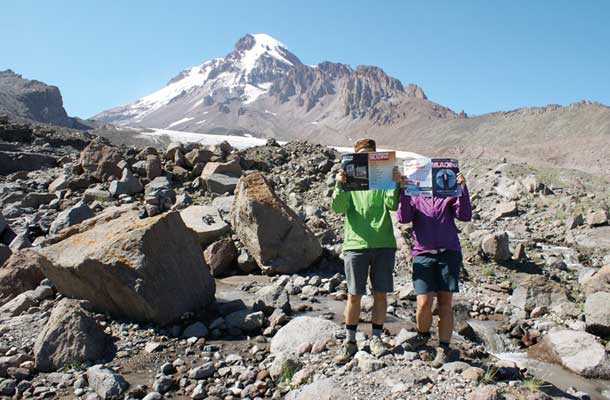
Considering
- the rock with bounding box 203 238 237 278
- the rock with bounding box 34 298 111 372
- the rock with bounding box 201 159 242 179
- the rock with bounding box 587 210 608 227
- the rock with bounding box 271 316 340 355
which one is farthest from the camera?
the rock with bounding box 201 159 242 179

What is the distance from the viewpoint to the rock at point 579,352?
672cm

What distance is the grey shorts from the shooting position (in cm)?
532

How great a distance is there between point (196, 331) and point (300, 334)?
5.20 ft

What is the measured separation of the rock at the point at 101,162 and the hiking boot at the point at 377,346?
1416 cm

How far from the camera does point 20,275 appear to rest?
8.34m

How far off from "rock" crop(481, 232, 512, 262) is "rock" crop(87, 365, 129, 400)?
9254mm

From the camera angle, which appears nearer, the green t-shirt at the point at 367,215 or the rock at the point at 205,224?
the green t-shirt at the point at 367,215

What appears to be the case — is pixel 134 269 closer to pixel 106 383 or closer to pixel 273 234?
pixel 106 383

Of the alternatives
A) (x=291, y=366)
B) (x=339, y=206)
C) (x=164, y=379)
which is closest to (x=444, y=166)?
(x=339, y=206)

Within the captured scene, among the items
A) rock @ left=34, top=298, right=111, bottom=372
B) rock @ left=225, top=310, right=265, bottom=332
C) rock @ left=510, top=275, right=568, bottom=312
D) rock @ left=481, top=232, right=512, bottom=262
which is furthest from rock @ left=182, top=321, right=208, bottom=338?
rock @ left=481, top=232, right=512, bottom=262

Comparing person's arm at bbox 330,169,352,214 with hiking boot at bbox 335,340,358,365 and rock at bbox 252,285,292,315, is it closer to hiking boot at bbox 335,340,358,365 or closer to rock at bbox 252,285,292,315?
hiking boot at bbox 335,340,358,365

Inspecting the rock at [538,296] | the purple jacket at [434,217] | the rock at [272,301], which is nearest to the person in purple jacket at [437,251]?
the purple jacket at [434,217]

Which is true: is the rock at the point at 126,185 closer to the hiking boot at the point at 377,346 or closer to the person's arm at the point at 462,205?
the hiking boot at the point at 377,346

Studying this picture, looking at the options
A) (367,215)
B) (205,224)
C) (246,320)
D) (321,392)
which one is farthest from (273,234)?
(321,392)
